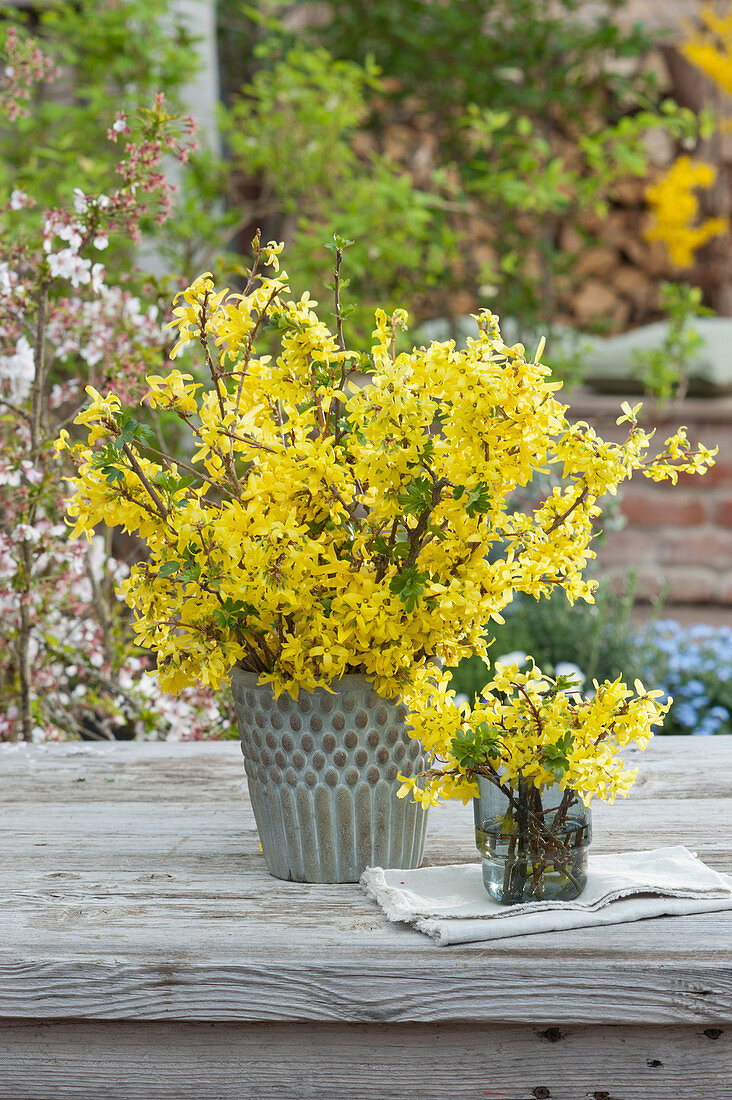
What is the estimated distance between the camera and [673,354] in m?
3.41

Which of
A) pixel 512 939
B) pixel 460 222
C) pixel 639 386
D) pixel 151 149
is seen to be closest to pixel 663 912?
pixel 512 939

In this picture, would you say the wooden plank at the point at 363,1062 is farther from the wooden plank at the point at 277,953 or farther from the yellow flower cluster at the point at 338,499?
the yellow flower cluster at the point at 338,499

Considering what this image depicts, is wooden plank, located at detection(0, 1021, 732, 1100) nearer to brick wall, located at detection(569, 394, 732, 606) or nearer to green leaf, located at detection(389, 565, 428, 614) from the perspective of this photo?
green leaf, located at detection(389, 565, 428, 614)

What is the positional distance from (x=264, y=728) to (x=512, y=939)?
0.28 meters

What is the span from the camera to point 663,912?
0.91 meters

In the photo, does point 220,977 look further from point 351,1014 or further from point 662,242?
point 662,242

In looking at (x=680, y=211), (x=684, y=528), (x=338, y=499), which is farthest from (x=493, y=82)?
(x=338, y=499)

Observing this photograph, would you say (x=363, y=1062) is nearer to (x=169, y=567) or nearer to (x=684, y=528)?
(x=169, y=567)

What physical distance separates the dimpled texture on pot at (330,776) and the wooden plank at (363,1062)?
167mm

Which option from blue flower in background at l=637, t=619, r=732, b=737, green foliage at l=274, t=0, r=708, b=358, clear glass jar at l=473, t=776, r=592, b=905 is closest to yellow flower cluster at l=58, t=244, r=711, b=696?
clear glass jar at l=473, t=776, r=592, b=905

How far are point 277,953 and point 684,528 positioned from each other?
108 inches

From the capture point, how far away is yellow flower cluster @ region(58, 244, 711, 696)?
2.83 feet

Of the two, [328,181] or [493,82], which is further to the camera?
[493,82]

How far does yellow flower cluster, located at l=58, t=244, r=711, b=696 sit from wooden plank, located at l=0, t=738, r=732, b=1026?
194 millimetres
